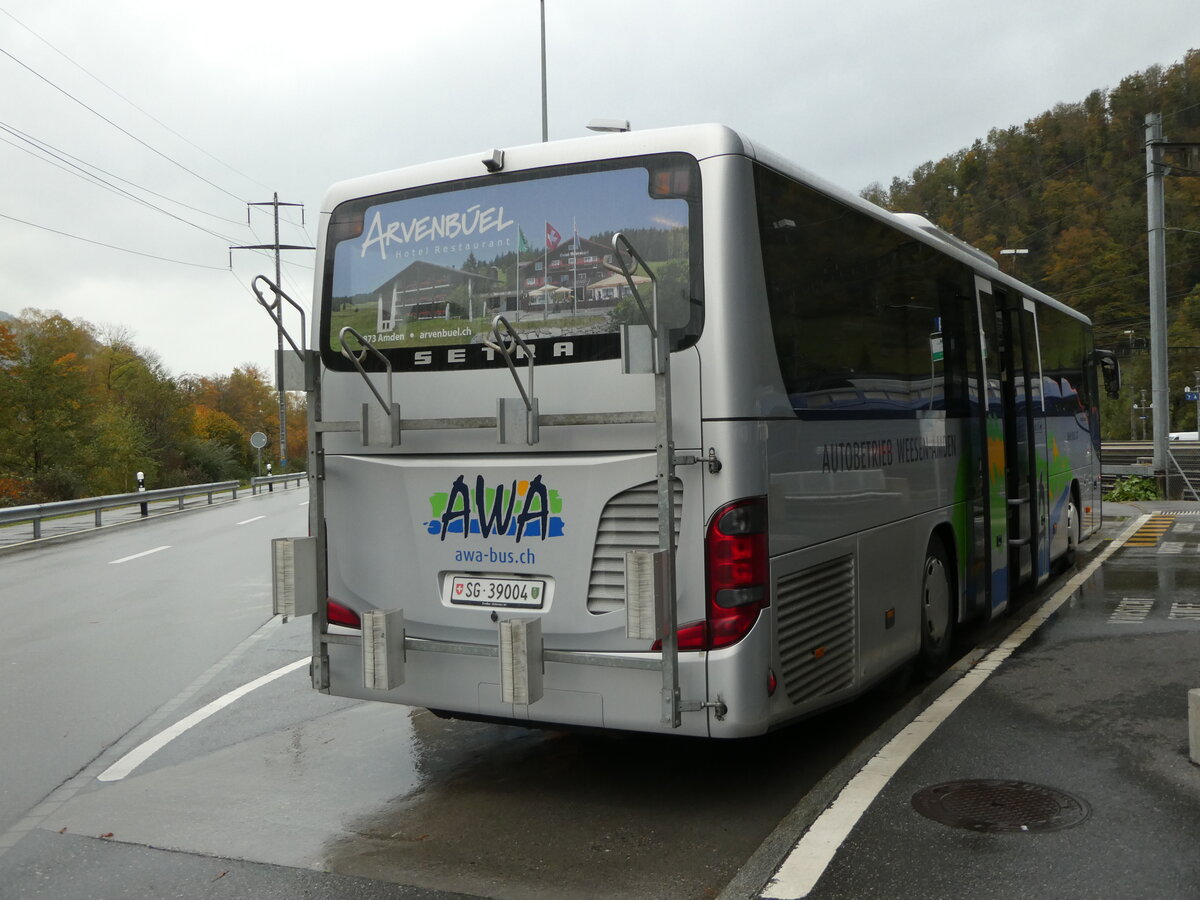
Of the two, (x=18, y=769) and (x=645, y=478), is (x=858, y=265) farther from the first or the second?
(x=18, y=769)

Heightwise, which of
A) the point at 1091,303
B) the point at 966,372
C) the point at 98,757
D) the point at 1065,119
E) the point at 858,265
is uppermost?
the point at 1065,119

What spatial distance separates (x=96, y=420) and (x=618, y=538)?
Answer: 2463 inches

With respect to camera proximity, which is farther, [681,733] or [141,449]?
[141,449]

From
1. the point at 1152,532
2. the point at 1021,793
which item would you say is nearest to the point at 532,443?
the point at 1021,793

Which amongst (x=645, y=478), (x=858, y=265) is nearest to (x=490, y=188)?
(x=645, y=478)

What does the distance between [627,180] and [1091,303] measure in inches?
3257

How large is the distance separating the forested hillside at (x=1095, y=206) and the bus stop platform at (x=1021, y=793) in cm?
6583

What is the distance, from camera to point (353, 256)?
5977 mm

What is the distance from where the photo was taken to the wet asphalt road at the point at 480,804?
14.7 ft

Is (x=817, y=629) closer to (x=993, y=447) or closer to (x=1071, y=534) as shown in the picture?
(x=993, y=447)

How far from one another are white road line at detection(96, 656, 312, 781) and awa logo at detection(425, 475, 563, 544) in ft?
7.86

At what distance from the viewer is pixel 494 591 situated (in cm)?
545

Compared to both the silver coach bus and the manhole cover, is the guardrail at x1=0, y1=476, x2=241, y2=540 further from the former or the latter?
the manhole cover

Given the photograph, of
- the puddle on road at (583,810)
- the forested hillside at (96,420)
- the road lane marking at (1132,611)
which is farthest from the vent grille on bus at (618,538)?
the forested hillside at (96,420)
